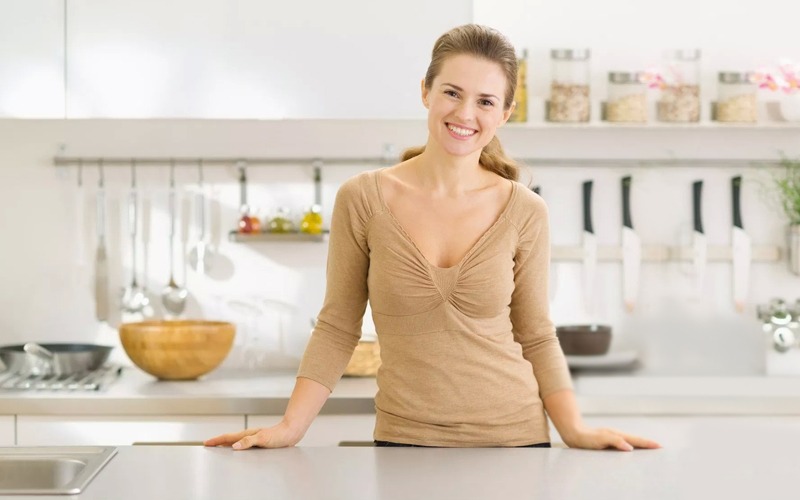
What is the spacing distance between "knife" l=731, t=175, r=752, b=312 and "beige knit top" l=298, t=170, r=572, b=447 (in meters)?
1.48

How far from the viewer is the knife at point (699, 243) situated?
3098 millimetres

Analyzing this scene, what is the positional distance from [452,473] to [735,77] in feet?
6.60

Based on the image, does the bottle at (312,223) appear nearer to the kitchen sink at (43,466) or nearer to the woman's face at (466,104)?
the woman's face at (466,104)

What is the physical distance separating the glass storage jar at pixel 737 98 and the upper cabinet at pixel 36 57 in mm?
1816

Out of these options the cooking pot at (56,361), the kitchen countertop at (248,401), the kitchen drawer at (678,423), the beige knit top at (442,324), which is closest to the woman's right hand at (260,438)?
the beige knit top at (442,324)

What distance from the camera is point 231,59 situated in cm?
278

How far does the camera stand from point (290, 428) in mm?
1619

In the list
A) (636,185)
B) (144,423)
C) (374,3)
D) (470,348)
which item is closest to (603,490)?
(470,348)

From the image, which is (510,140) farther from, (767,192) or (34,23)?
(34,23)

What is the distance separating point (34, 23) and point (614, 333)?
6.05 feet

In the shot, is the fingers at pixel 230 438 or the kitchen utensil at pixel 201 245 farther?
the kitchen utensil at pixel 201 245

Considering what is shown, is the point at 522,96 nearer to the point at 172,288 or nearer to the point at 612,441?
the point at 172,288

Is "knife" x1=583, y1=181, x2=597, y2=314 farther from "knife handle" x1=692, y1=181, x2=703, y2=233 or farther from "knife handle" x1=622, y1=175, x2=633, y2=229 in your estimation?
"knife handle" x1=692, y1=181, x2=703, y2=233

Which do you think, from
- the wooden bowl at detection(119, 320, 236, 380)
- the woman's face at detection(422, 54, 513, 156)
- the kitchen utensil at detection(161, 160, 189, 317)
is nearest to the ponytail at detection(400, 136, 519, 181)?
the woman's face at detection(422, 54, 513, 156)
